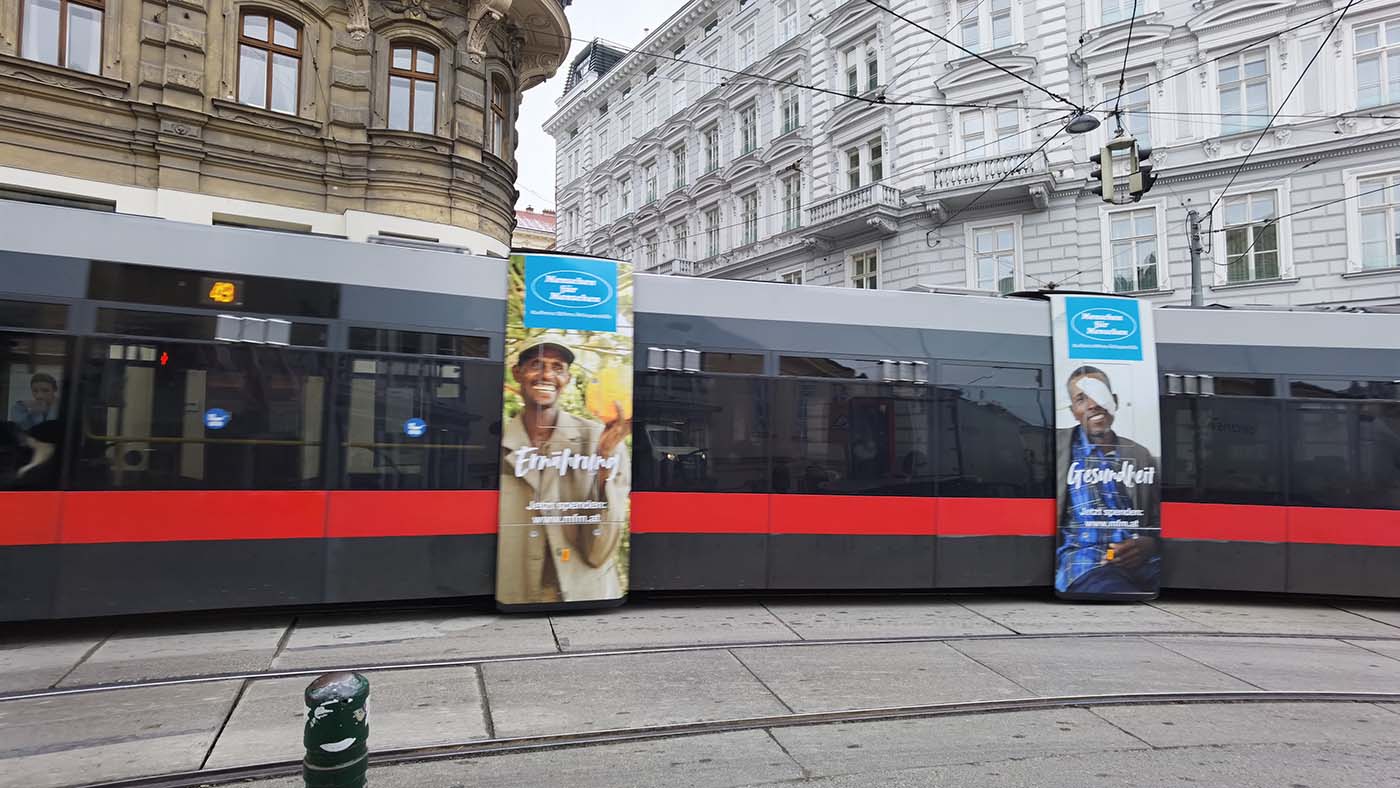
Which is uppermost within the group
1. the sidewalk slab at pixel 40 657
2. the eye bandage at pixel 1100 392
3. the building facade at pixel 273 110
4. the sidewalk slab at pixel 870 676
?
the building facade at pixel 273 110

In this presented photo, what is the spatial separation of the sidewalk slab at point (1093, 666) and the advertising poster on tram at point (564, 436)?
11.0 ft

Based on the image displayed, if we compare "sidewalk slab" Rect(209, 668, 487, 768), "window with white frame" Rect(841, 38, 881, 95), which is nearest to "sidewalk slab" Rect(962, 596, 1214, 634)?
"sidewalk slab" Rect(209, 668, 487, 768)

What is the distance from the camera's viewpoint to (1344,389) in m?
8.55

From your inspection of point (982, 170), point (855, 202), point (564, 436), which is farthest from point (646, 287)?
point (855, 202)

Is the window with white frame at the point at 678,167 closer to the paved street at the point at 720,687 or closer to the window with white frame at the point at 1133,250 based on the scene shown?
the window with white frame at the point at 1133,250

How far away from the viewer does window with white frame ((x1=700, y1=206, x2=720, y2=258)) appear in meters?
35.8

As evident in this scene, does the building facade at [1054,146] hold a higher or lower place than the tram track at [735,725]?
higher

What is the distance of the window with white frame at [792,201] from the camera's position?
31327 millimetres

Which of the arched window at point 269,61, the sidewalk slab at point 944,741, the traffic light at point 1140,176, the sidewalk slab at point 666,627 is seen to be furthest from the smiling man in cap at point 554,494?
the arched window at point 269,61

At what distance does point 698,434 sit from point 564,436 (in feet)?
4.29

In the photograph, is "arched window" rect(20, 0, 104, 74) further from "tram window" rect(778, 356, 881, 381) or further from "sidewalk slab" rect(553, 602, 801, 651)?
"tram window" rect(778, 356, 881, 381)

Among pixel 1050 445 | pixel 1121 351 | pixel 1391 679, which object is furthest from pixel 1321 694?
pixel 1121 351

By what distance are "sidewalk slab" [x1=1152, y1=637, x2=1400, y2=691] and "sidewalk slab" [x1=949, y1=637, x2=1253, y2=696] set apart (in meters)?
0.26

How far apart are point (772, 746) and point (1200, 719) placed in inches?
115
